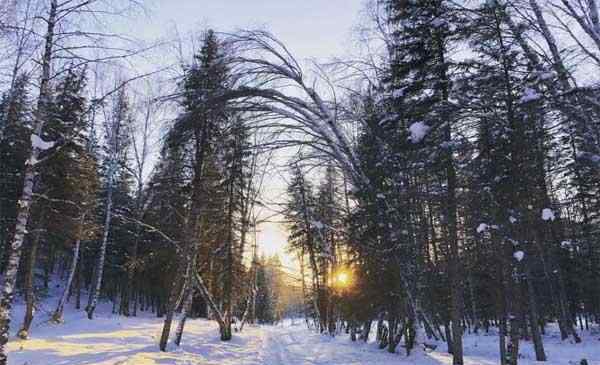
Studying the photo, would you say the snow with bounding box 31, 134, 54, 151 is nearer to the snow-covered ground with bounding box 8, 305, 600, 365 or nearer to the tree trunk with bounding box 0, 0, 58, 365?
the tree trunk with bounding box 0, 0, 58, 365

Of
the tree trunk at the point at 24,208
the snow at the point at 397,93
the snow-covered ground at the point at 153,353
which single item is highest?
the snow at the point at 397,93

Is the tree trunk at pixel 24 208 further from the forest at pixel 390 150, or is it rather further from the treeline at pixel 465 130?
the treeline at pixel 465 130

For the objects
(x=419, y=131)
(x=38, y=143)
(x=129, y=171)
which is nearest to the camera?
(x=38, y=143)

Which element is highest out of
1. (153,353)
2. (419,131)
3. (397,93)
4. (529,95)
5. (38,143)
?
(397,93)

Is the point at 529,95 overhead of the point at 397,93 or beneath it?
beneath

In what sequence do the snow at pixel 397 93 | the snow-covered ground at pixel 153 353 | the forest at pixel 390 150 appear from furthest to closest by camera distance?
the snow-covered ground at pixel 153 353, the snow at pixel 397 93, the forest at pixel 390 150

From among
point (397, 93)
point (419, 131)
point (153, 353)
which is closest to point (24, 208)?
point (153, 353)

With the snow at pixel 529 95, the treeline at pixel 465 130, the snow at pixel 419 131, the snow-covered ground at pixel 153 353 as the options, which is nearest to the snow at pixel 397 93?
the treeline at pixel 465 130

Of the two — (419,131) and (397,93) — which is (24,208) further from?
(397,93)

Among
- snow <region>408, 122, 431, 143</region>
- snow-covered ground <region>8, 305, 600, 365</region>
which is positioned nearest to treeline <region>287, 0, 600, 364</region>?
snow <region>408, 122, 431, 143</region>

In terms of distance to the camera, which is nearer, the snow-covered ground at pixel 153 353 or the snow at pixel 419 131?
the snow at pixel 419 131

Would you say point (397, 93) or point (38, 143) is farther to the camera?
point (397, 93)

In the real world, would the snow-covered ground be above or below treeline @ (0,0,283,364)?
below

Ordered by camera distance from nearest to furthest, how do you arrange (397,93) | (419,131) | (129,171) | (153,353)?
(419,131)
(397,93)
(153,353)
(129,171)
